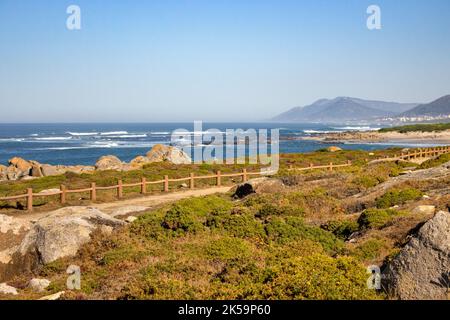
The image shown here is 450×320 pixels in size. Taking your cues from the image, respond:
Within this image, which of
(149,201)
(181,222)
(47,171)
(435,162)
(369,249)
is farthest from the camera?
(47,171)

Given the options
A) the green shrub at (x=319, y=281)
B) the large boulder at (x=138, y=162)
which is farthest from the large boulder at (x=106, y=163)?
the green shrub at (x=319, y=281)

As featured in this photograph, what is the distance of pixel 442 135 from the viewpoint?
122125 millimetres

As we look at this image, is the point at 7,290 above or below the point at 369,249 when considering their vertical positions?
below

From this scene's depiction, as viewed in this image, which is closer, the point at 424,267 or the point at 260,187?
the point at 424,267

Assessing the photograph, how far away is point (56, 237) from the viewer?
1159cm

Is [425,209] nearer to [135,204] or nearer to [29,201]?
[135,204]

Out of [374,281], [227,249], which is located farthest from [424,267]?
[227,249]

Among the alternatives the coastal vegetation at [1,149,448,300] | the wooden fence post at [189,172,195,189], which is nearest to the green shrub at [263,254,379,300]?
A: the coastal vegetation at [1,149,448,300]

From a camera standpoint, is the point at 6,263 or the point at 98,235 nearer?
the point at 6,263

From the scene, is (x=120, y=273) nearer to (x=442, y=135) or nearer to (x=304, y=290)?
(x=304, y=290)

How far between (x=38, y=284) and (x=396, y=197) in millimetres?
10740
